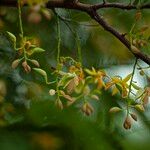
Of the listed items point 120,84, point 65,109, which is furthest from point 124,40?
point 65,109

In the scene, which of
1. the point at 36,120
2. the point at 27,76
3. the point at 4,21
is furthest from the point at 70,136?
the point at 4,21

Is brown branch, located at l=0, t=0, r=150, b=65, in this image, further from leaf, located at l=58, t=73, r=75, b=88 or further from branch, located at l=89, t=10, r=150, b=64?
leaf, located at l=58, t=73, r=75, b=88

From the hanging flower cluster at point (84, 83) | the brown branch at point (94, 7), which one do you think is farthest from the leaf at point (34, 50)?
the brown branch at point (94, 7)

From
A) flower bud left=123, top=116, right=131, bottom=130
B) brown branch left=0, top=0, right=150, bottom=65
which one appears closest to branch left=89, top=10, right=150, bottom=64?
brown branch left=0, top=0, right=150, bottom=65

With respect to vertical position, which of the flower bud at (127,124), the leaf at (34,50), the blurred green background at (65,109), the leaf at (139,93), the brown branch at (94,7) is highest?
the brown branch at (94,7)

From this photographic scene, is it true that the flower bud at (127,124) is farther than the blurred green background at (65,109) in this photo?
No

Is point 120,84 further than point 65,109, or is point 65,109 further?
point 65,109

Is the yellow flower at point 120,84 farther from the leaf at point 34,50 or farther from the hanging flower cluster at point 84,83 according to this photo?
the leaf at point 34,50

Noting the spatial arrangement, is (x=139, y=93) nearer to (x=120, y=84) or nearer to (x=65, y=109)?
(x=120, y=84)

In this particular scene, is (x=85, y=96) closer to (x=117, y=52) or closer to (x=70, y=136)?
(x=70, y=136)
